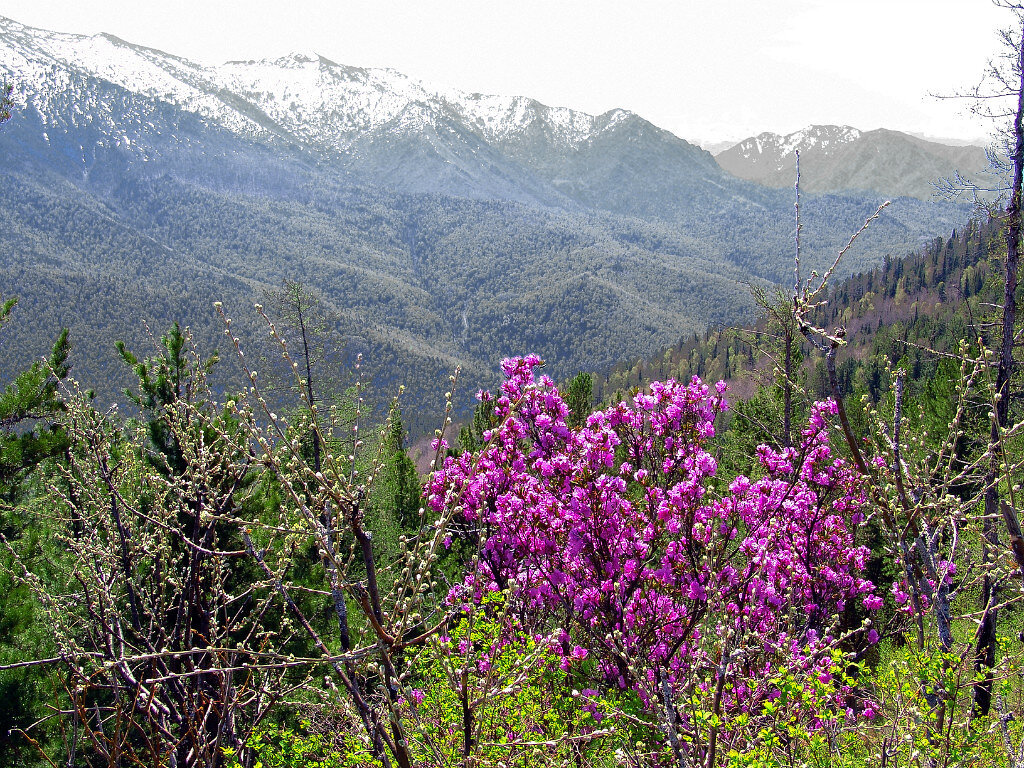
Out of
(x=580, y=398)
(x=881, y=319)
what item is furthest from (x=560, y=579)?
(x=881, y=319)

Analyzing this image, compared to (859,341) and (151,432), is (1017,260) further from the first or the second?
(859,341)

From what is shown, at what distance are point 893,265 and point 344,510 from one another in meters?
165

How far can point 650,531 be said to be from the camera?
620 cm

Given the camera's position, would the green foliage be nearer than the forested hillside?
Yes

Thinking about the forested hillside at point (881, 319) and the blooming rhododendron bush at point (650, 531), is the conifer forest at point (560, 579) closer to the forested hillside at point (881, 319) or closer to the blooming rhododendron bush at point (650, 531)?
Result: the blooming rhododendron bush at point (650, 531)

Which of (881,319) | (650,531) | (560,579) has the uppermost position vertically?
(881,319)

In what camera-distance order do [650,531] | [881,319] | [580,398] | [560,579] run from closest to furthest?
[650,531] → [560,579] → [580,398] → [881,319]

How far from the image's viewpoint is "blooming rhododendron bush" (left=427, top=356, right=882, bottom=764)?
595 cm

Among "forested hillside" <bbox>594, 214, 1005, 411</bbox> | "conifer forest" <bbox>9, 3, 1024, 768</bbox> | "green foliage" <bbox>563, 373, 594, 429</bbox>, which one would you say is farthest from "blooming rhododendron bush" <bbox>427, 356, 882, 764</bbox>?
"forested hillside" <bbox>594, 214, 1005, 411</bbox>

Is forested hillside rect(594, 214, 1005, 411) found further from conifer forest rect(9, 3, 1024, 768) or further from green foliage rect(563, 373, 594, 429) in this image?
conifer forest rect(9, 3, 1024, 768)

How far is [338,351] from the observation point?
543 inches

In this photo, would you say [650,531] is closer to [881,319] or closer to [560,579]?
[560,579]

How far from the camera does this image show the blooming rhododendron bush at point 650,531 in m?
5.95

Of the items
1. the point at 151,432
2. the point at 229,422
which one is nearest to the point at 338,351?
the point at 229,422
